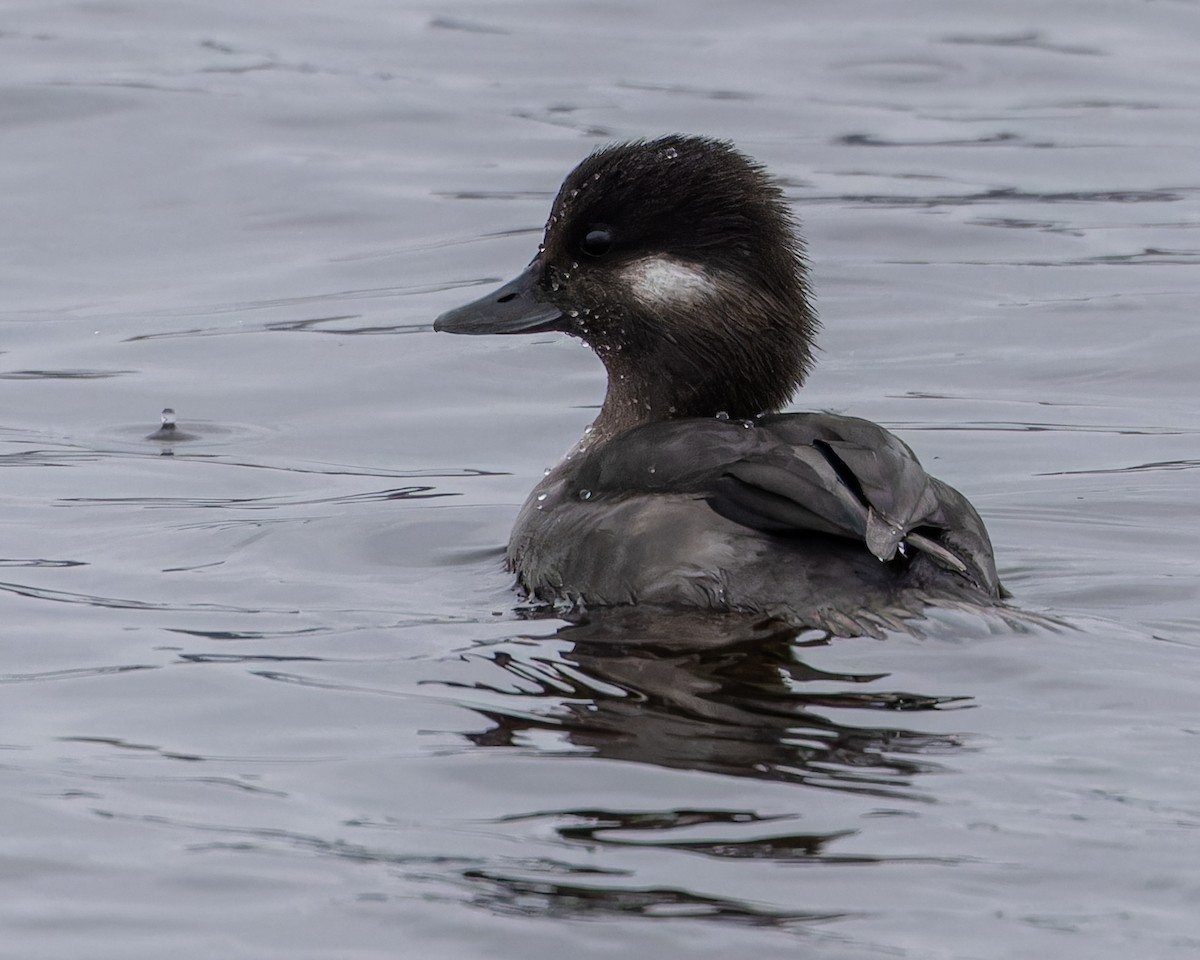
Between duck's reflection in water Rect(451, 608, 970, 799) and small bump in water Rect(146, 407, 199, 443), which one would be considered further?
small bump in water Rect(146, 407, 199, 443)

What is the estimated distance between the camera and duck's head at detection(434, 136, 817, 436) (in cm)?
708

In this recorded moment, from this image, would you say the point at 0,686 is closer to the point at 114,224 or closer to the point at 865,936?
the point at 865,936

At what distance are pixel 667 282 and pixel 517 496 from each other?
1524mm

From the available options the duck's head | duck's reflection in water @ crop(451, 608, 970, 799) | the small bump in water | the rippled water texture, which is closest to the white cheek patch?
the duck's head

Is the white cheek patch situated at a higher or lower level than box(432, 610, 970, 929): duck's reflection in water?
higher

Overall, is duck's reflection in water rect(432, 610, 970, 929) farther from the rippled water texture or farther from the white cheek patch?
the white cheek patch

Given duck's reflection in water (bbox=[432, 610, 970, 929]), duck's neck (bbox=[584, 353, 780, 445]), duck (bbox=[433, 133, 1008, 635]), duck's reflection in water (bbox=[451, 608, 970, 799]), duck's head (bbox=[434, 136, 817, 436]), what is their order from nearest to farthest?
duck's reflection in water (bbox=[432, 610, 970, 929]) < duck's reflection in water (bbox=[451, 608, 970, 799]) < duck (bbox=[433, 133, 1008, 635]) < duck's head (bbox=[434, 136, 817, 436]) < duck's neck (bbox=[584, 353, 780, 445])

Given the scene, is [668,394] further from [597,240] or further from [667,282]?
[597,240]

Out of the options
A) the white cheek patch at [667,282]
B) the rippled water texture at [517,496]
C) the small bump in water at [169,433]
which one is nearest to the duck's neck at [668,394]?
the white cheek patch at [667,282]

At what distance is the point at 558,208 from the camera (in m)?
7.45

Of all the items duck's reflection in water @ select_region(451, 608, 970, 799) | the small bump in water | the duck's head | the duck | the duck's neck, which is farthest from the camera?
the small bump in water

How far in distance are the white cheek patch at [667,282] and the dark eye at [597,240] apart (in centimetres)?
11

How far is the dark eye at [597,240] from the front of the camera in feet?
24.0

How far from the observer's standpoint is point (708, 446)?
6.45m
